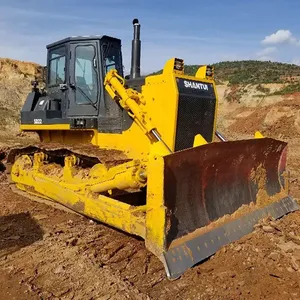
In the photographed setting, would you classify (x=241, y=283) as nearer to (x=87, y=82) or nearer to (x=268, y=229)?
(x=268, y=229)

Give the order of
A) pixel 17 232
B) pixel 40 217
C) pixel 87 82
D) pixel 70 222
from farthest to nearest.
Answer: pixel 87 82 → pixel 40 217 → pixel 70 222 → pixel 17 232

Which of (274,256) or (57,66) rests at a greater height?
(57,66)

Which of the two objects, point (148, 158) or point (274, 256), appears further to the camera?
point (148, 158)

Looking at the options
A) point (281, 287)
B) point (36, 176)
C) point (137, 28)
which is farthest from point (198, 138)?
point (36, 176)

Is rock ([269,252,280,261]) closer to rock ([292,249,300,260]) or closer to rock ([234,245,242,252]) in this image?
rock ([292,249,300,260])

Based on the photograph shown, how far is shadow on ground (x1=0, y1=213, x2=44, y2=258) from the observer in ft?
15.8

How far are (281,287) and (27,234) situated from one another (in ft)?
10.5

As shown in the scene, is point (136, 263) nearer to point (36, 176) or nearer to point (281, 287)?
point (281, 287)

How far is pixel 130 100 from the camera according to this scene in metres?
5.52

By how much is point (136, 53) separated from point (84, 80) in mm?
946

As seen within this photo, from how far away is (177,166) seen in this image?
4.27 meters

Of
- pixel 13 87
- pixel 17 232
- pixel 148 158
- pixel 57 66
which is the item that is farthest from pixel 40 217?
pixel 13 87

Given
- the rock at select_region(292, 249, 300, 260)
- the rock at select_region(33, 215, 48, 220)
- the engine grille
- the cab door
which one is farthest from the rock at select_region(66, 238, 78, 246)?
the rock at select_region(292, 249, 300, 260)

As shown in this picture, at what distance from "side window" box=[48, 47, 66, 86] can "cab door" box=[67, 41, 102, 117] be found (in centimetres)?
29
